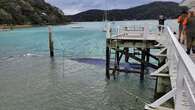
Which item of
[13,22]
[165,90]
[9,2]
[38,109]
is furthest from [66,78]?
[9,2]

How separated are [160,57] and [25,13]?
133644mm

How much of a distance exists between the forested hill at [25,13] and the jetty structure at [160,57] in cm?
10839

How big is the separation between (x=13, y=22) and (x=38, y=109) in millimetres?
120114

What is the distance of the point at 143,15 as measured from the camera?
139 m

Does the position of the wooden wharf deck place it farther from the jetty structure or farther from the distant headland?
the distant headland

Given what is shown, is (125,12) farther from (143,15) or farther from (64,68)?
(64,68)

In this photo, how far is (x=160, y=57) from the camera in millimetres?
14039

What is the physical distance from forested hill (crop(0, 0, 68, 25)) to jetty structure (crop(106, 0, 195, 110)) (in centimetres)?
10839

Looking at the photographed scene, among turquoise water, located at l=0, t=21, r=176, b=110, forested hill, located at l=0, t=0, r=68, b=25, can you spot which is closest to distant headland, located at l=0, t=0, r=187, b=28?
forested hill, located at l=0, t=0, r=68, b=25

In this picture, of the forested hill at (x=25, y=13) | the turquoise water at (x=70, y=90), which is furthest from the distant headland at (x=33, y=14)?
the turquoise water at (x=70, y=90)

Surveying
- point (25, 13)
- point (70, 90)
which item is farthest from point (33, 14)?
point (70, 90)

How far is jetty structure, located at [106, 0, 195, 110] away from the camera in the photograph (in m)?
5.43

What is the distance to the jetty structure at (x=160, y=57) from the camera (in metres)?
5.43

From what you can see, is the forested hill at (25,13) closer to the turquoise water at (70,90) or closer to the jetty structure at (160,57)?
the turquoise water at (70,90)
